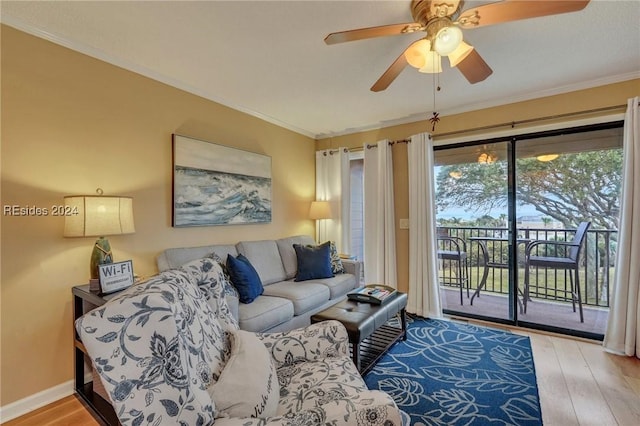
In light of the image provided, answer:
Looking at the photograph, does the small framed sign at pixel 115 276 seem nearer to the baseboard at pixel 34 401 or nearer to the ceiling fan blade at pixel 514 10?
the baseboard at pixel 34 401

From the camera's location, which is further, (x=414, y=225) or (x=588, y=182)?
(x=414, y=225)

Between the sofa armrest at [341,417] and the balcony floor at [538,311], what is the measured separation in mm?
3074

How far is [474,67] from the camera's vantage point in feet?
6.47

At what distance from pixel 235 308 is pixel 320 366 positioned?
0.99m

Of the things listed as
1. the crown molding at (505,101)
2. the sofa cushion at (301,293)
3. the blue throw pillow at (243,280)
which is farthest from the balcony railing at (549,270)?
the blue throw pillow at (243,280)

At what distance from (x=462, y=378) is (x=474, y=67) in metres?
2.21

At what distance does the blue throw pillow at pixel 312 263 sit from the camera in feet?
11.0

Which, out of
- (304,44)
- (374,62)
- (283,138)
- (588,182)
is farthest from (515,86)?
(283,138)

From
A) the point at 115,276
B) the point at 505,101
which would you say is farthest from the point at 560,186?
the point at 115,276

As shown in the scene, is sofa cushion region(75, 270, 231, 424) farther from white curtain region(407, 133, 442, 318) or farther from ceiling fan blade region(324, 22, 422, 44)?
white curtain region(407, 133, 442, 318)

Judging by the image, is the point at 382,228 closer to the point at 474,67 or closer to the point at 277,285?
the point at 277,285

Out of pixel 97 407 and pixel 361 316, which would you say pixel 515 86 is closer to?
pixel 361 316

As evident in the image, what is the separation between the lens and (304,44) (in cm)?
216

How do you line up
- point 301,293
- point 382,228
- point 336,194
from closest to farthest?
point 301,293
point 382,228
point 336,194
